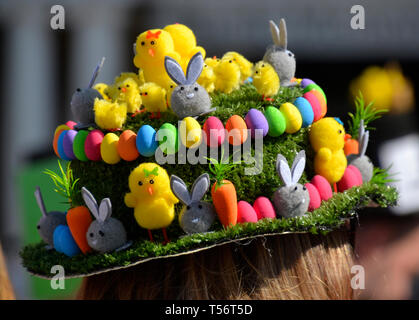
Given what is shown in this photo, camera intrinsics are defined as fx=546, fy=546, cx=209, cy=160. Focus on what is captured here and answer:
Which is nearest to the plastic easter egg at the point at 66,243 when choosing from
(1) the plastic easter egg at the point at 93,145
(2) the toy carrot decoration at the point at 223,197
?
(1) the plastic easter egg at the point at 93,145

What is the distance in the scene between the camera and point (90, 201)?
1522 millimetres

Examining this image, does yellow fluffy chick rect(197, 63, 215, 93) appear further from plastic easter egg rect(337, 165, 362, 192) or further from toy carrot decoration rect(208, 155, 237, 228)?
plastic easter egg rect(337, 165, 362, 192)

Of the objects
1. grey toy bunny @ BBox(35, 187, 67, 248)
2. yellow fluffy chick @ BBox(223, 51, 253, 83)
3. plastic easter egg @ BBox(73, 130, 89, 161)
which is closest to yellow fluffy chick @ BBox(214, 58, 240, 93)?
yellow fluffy chick @ BBox(223, 51, 253, 83)

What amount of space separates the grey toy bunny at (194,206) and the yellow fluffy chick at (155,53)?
0.35 metres

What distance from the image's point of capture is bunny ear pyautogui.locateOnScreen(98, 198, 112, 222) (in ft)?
4.93

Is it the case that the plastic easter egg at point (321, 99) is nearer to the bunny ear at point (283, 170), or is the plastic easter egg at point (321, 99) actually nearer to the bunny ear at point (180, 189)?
the bunny ear at point (283, 170)

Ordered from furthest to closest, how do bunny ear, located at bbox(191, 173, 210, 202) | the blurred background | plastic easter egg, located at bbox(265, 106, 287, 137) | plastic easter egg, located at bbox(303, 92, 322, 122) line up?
the blurred background, plastic easter egg, located at bbox(303, 92, 322, 122), plastic easter egg, located at bbox(265, 106, 287, 137), bunny ear, located at bbox(191, 173, 210, 202)

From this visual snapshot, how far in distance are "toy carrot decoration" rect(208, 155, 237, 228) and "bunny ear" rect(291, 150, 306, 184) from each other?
0.59 feet

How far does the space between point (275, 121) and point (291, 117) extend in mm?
58

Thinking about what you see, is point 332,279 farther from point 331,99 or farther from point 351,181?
point 331,99

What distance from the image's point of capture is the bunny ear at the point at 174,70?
1491mm
